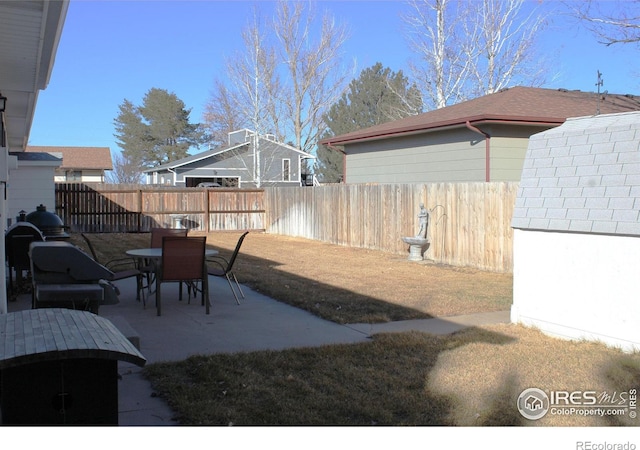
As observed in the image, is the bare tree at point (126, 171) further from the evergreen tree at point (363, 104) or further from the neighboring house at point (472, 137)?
the neighboring house at point (472, 137)

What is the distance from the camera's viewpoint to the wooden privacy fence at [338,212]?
1313cm

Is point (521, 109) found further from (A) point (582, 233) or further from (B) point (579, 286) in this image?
(B) point (579, 286)

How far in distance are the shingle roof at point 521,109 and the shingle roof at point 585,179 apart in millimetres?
7920

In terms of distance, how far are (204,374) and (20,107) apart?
23.6 ft

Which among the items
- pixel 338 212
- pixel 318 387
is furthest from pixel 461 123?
pixel 318 387

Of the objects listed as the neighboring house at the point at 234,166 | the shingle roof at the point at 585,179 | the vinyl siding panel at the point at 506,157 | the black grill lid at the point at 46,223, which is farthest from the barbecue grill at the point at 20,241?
the neighboring house at the point at 234,166

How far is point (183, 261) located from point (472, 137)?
33.5 feet

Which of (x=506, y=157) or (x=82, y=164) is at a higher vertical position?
(x=82, y=164)

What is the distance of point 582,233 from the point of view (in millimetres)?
6652

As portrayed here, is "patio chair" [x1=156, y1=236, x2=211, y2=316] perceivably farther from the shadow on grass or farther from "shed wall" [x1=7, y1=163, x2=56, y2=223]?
"shed wall" [x1=7, y1=163, x2=56, y2=223]

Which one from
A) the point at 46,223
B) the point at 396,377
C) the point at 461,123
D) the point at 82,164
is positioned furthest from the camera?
the point at 82,164

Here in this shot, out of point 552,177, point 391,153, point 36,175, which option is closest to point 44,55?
point 552,177

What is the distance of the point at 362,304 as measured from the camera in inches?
344
